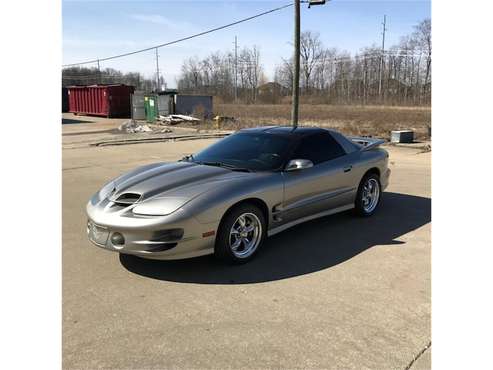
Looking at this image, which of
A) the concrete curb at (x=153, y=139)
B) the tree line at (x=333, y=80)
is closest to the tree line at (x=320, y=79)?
the tree line at (x=333, y=80)

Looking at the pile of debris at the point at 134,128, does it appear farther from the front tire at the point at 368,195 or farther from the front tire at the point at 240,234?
the front tire at the point at 240,234

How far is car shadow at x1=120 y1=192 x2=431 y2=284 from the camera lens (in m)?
4.27

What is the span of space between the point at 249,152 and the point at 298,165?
0.68 metres

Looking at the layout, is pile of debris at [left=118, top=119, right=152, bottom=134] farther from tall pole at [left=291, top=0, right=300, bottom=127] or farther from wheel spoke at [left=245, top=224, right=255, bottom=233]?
wheel spoke at [left=245, top=224, right=255, bottom=233]

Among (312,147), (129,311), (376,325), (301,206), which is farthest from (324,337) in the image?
(312,147)

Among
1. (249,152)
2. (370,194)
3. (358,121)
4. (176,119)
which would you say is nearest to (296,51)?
(370,194)

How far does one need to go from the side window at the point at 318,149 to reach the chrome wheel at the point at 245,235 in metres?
1.04

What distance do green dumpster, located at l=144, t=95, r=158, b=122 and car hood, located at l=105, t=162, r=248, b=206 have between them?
26662mm

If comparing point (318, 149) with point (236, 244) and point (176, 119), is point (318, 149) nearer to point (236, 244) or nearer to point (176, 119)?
point (236, 244)

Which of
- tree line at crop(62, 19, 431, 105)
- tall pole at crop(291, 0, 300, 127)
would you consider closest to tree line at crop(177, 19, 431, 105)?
tree line at crop(62, 19, 431, 105)

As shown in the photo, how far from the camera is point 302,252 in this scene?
484 cm

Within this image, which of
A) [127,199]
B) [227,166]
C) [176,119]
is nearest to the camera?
[127,199]

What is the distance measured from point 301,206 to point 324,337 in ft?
7.15
